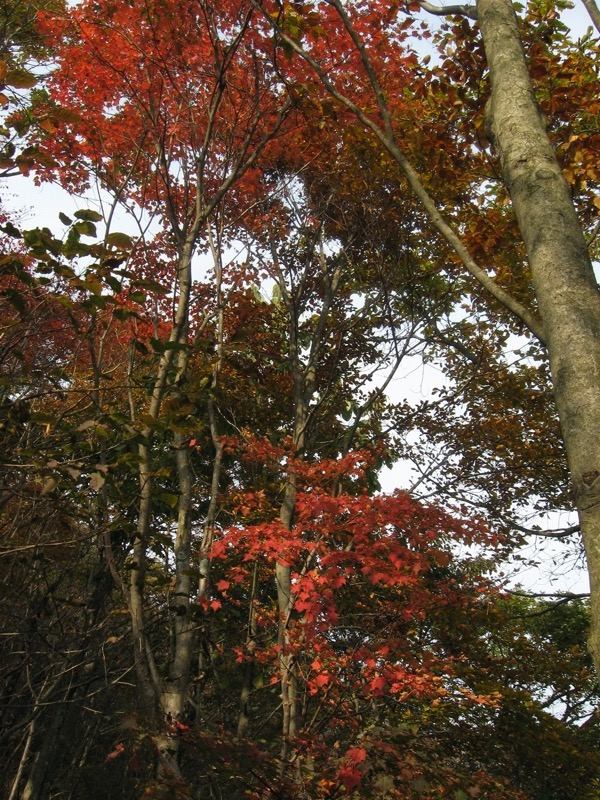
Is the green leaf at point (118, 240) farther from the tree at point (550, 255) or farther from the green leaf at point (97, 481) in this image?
the tree at point (550, 255)

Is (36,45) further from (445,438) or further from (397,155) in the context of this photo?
(397,155)

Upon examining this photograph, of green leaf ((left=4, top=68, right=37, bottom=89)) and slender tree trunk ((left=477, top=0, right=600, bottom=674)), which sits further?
green leaf ((left=4, top=68, right=37, bottom=89))

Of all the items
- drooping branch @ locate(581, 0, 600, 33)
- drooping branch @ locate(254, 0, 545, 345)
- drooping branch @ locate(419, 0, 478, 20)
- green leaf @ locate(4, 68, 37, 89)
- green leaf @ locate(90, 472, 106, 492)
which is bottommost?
green leaf @ locate(90, 472, 106, 492)

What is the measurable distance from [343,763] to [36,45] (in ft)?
37.5

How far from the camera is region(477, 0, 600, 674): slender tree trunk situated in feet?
6.23

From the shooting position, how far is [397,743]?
205 inches

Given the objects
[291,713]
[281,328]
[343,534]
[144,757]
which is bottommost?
[144,757]

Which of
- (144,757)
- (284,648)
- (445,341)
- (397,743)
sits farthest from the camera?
(445,341)

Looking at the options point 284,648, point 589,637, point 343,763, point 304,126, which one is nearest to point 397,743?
point 343,763

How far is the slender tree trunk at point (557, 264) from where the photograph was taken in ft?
6.23

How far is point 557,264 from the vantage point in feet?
7.40

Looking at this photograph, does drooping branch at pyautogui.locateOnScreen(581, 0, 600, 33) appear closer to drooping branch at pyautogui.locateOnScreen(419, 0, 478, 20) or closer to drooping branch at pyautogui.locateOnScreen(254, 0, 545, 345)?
drooping branch at pyautogui.locateOnScreen(419, 0, 478, 20)

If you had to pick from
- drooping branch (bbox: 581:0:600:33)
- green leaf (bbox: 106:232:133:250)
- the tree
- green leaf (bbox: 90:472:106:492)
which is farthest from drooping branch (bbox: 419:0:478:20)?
green leaf (bbox: 90:472:106:492)

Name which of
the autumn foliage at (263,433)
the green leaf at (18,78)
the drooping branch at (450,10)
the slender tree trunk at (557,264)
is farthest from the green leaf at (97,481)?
the drooping branch at (450,10)
